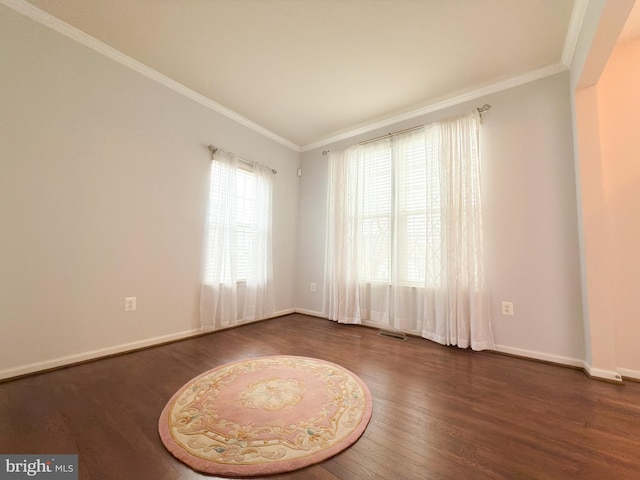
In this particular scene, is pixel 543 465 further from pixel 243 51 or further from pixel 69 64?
pixel 69 64

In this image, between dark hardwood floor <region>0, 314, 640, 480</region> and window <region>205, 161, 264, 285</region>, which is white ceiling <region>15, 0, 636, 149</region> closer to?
window <region>205, 161, 264, 285</region>

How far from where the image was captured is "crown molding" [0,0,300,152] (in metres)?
1.75

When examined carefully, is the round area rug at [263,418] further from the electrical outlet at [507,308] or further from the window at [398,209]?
the electrical outlet at [507,308]

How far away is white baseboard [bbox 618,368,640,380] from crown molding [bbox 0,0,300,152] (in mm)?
4351

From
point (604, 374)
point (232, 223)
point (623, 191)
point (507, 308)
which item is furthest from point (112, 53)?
point (604, 374)

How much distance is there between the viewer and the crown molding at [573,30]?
5.41ft

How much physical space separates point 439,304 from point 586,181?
1541 mm

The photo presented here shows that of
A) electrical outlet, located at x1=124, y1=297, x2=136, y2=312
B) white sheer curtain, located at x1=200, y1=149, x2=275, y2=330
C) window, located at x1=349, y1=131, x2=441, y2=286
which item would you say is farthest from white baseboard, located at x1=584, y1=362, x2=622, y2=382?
electrical outlet, located at x1=124, y1=297, x2=136, y2=312

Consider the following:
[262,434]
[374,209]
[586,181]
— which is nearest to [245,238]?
[374,209]

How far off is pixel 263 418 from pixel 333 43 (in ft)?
8.97

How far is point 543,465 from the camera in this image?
100cm

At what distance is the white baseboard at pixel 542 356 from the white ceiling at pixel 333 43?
8.44 feet

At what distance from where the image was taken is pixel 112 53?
2.12 metres

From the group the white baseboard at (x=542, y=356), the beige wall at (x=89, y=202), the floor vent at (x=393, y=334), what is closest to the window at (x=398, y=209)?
the floor vent at (x=393, y=334)
